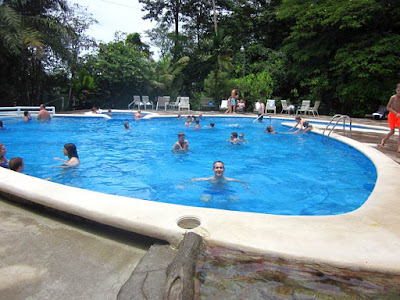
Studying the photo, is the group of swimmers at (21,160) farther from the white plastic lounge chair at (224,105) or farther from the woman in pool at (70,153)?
the white plastic lounge chair at (224,105)

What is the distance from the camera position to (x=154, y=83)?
21.0 metres

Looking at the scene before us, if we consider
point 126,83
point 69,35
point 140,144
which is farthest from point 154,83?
point 140,144

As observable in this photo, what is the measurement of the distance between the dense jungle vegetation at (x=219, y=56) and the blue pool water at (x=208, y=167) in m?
5.97

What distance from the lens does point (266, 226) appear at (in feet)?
6.66

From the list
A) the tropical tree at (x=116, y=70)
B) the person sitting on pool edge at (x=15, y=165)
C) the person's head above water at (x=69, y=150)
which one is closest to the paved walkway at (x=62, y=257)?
the person sitting on pool edge at (x=15, y=165)

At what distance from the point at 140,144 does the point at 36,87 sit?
1181cm

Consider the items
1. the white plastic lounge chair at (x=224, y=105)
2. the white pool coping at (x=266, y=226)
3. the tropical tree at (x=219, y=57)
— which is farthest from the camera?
the tropical tree at (x=219, y=57)

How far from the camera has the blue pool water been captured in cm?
491

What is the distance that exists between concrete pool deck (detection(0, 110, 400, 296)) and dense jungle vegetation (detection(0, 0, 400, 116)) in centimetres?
1453

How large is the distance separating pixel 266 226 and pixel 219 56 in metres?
19.1

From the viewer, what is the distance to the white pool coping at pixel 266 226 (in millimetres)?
1723

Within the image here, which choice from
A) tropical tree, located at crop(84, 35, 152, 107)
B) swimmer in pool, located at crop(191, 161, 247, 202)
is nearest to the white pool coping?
swimmer in pool, located at crop(191, 161, 247, 202)

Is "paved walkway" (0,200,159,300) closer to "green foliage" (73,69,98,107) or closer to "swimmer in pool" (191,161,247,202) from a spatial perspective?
"swimmer in pool" (191,161,247,202)

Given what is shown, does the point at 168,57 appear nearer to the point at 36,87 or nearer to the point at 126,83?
the point at 126,83
